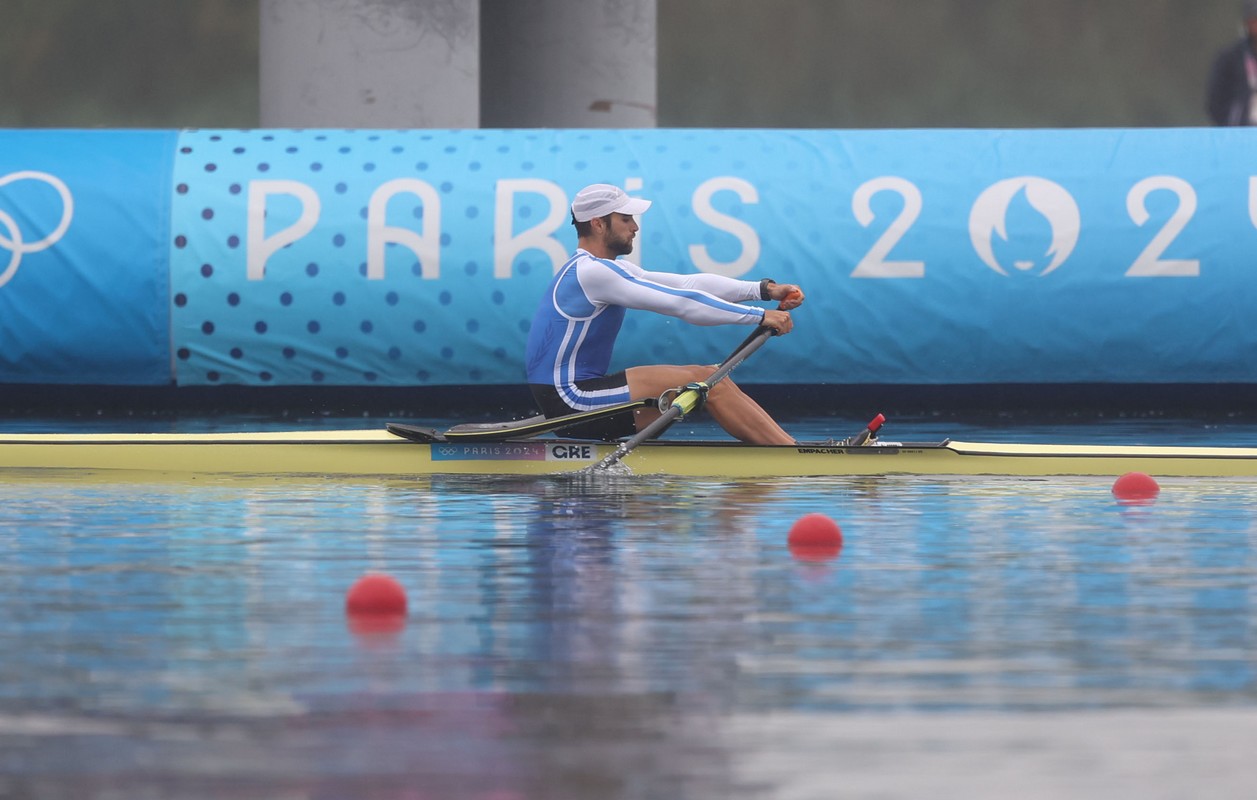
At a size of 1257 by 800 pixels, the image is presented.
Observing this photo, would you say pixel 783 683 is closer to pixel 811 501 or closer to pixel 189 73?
pixel 811 501

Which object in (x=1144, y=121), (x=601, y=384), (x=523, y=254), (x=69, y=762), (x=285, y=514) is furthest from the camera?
(x=1144, y=121)

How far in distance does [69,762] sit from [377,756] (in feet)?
1.90

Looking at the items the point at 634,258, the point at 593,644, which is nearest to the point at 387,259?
the point at 634,258

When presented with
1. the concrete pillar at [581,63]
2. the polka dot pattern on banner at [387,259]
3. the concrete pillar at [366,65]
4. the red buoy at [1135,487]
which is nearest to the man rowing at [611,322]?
the red buoy at [1135,487]

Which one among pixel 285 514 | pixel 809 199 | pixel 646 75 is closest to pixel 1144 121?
pixel 646 75

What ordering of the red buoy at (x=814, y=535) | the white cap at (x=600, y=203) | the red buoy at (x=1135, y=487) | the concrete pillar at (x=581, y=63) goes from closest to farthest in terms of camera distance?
the red buoy at (x=814, y=535)
the red buoy at (x=1135, y=487)
the white cap at (x=600, y=203)
the concrete pillar at (x=581, y=63)

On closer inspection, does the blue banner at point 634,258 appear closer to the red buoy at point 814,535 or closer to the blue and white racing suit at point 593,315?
the blue and white racing suit at point 593,315

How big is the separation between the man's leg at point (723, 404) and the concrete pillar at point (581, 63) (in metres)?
10.2

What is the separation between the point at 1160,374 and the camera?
14.5 m

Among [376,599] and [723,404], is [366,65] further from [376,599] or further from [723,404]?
[376,599]

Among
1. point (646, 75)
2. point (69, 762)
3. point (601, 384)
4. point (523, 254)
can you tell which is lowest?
point (69, 762)

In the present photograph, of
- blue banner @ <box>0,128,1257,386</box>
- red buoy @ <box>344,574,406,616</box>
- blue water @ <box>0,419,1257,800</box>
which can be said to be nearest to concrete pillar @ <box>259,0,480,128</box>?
blue banner @ <box>0,128,1257,386</box>

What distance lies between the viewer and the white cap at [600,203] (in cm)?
1068

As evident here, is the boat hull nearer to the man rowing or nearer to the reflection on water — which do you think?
the man rowing
